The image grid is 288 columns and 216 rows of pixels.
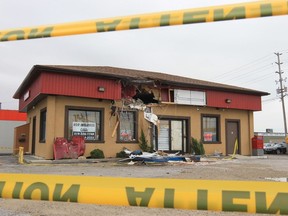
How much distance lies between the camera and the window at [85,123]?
18266 mm

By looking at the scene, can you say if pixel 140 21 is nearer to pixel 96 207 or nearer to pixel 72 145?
pixel 96 207

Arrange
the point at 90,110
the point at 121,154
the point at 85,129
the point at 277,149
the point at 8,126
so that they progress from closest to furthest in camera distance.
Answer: the point at 85,129
the point at 90,110
the point at 121,154
the point at 8,126
the point at 277,149

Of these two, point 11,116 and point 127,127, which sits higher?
point 11,116

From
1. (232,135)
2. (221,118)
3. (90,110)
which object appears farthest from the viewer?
(232,135)

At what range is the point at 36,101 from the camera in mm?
20609

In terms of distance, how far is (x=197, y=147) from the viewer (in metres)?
21.6

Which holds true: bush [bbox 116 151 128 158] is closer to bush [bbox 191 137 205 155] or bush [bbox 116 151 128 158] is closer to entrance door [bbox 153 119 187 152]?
entrance door [bbox 153 119 187 152]

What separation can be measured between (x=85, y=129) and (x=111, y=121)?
1.65m

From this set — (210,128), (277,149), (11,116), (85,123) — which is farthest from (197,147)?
(277,149)

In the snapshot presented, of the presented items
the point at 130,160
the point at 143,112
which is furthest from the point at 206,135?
the point at 130,160

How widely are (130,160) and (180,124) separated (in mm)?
6075

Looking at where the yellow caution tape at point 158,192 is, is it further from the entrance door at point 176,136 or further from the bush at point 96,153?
the entrance door at point 176,136

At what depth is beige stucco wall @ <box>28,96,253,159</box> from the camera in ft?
57.5

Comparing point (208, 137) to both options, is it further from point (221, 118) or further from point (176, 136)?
point (176, 136)
